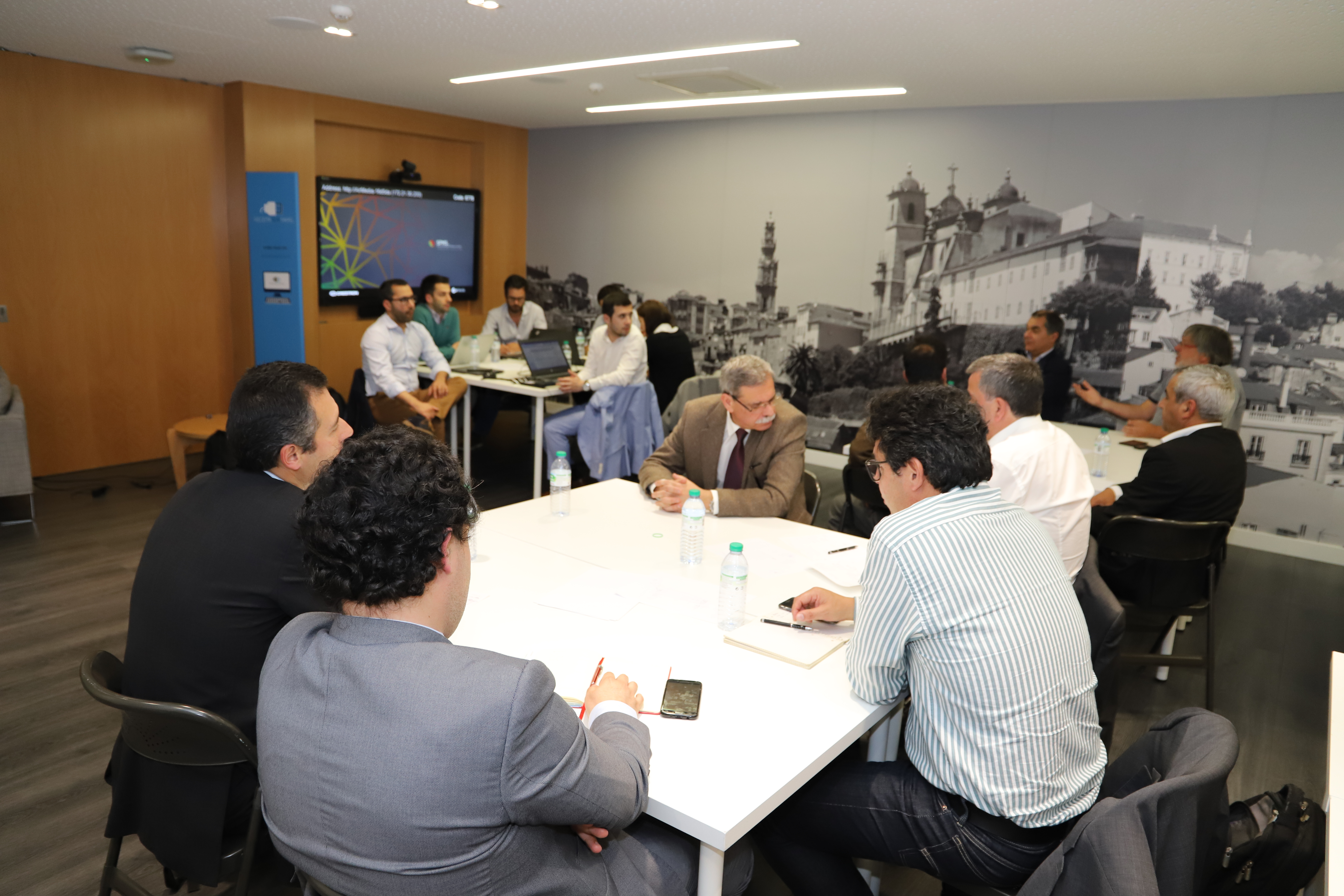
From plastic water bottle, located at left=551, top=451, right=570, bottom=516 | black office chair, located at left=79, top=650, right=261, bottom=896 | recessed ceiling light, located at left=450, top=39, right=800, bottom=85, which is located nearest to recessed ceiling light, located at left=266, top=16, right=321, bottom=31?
recessed ceiling light, located at left=450, top=39, right=800, bottom=85

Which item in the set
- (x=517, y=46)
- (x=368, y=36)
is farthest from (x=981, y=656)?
(x=368, y=36)

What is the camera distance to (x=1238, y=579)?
16.8 feet

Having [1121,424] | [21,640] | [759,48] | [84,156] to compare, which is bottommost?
[21,640]

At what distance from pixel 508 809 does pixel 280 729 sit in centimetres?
36

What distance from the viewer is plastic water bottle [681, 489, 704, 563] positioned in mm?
2652

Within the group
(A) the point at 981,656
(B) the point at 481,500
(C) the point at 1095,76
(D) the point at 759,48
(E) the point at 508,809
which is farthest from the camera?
(B) the point at 481,500

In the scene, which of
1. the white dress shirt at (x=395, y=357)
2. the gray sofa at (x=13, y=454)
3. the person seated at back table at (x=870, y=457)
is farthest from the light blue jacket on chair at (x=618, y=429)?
the gray sofa at (x=13, y=454)

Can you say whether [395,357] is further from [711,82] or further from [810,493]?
[810,493]

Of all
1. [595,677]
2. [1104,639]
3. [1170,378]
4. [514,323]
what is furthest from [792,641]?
[514,323]

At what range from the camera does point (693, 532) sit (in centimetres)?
269

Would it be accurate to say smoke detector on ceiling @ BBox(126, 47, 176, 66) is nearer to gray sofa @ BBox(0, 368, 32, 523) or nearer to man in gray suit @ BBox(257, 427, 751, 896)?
gray sofa @ BBox(0, 368, 32, 523)

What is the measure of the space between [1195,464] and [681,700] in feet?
8.82

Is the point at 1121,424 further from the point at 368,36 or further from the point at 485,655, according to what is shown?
the point at 485,655

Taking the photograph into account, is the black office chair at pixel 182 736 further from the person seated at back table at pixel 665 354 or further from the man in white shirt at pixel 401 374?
the person seated at back table at pixel 665 354
